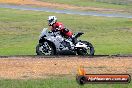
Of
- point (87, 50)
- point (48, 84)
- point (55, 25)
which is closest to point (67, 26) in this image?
point (87, 50)

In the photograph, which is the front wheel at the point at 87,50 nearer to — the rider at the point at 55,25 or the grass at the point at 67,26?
the rider at the point at 55,25

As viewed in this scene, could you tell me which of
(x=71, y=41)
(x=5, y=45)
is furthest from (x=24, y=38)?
(x=71, y=41)

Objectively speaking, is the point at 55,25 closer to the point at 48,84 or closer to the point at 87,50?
the point at 87,50

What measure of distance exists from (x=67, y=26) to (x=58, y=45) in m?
22.1

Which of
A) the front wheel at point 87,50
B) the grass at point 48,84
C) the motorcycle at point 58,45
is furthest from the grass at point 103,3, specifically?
the grass at point 48,84

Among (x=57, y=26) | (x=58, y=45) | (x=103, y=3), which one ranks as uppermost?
(x=57, y=26)

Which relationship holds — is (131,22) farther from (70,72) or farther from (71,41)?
(70,72)

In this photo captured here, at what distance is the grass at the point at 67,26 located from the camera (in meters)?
29.8

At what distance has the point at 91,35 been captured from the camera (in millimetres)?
37531

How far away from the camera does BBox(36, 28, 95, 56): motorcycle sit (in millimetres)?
21109

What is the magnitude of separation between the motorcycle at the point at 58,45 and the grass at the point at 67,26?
4909mm

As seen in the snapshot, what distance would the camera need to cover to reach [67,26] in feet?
142

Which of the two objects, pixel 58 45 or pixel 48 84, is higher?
pixel 48 84

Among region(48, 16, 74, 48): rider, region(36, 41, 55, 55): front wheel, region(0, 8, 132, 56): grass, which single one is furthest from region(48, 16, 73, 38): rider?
region(0, 8, 132, 56): grass
